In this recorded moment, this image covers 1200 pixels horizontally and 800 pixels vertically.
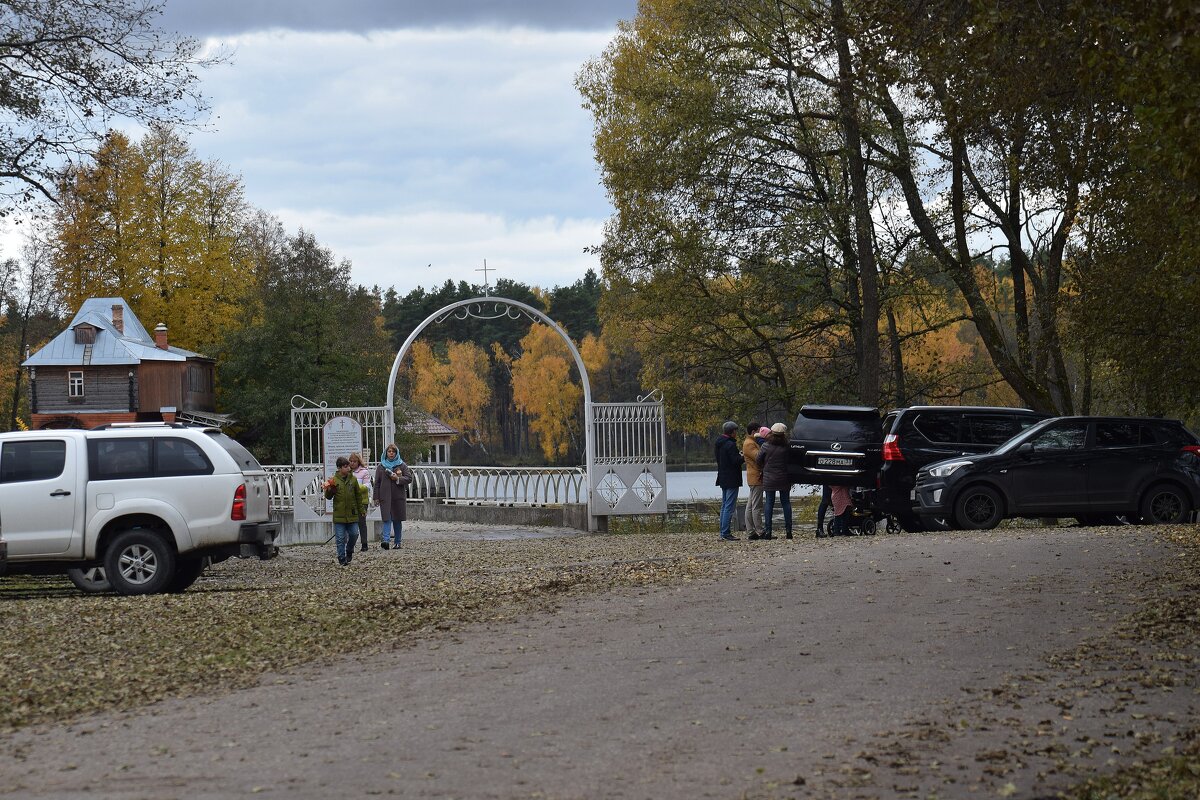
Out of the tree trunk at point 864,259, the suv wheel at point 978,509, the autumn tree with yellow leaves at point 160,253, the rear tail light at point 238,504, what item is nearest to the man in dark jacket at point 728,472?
the suv wheel at point 978,509

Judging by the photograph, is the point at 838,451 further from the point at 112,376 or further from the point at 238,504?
the point at 112,376

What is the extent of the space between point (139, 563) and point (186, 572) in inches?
33.7

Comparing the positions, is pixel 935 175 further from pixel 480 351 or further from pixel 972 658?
pixel 480 351

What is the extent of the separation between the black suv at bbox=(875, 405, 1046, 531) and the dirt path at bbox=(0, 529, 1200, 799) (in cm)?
939

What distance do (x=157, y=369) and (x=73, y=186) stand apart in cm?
4037

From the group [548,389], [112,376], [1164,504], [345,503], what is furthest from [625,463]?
[548,389]

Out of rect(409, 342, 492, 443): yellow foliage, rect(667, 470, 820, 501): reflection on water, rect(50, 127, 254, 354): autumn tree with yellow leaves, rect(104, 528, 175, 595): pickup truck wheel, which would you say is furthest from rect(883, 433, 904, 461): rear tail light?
rect(409, 342, 492, 443): yellow foliage

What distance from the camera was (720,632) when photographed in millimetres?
10773

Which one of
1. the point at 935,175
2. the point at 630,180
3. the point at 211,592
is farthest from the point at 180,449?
the point at 935,175

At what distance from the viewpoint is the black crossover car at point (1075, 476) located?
20500 millimetres

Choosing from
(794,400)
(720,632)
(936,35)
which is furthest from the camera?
(794,400)

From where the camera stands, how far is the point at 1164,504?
21281 mm

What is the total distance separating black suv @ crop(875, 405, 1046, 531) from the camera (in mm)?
21766

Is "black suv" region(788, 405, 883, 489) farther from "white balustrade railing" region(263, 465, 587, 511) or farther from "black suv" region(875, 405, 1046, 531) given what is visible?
"white balustrade railing" region(263, 465, 587, 511)
